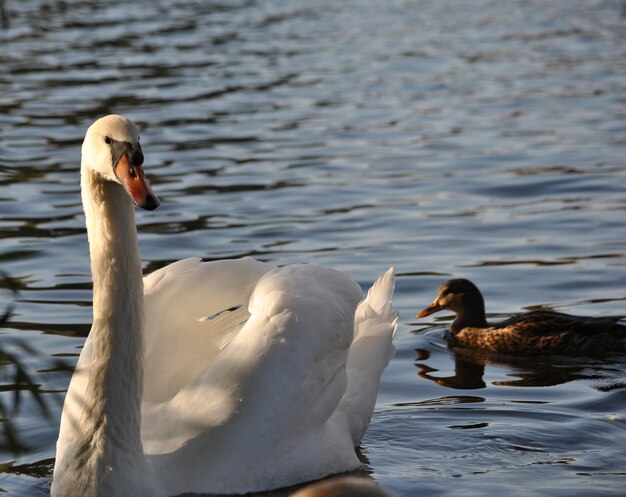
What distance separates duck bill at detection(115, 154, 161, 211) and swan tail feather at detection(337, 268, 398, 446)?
6.13ft

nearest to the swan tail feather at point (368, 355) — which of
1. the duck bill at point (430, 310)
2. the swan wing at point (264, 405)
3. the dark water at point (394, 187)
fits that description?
the dark water at point (394, 187)

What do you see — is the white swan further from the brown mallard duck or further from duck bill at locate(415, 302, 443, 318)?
duck bill at locate(415, 302, 443, 318)

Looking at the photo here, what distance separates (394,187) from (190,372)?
7.25 metres

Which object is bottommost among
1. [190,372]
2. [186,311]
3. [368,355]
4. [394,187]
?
[394,187]

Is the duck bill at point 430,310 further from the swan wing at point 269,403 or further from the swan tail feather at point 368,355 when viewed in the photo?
the swan wing at point 269,403

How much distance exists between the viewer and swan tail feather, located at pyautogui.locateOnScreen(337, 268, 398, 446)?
683 cm

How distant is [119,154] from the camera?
5.48 m

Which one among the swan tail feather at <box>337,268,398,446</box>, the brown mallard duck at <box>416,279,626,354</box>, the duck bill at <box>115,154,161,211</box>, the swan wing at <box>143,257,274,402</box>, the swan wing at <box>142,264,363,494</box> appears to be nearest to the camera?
the duck bill at <box>115,154,161,211</box>

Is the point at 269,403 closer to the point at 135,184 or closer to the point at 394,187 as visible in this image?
the point at 135,184

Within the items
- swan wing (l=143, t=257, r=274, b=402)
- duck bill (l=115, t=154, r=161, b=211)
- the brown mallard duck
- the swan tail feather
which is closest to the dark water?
the brown mallard duck

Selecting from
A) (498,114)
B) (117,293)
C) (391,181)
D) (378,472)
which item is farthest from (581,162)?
(117,293)

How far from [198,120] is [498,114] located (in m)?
3.82

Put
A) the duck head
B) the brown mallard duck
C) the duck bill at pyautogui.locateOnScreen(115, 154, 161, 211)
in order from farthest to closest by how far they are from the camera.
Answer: the duck head
the brown mallard duck
the duck bill at pyautogui.locateOnScreen(115, 154, 161, 211)

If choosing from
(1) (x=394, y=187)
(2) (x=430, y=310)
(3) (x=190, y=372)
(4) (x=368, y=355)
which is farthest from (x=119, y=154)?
(1) (x=394, y=187)
